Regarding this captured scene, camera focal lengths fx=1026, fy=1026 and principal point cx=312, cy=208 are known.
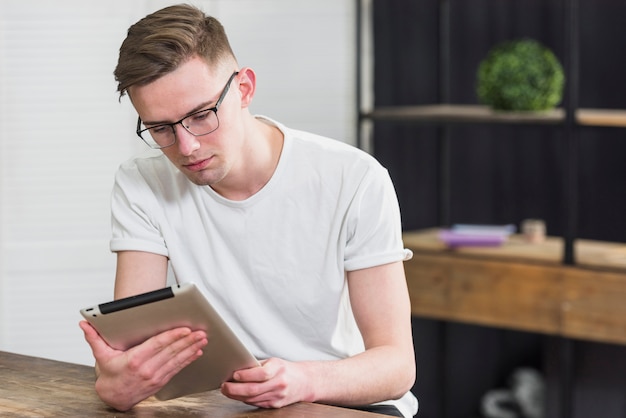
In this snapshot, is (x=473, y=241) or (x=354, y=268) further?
(x=473, y=241)

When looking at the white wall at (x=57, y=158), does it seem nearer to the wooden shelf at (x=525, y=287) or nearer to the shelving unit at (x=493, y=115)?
the shelving unit at (x=493, y=115)

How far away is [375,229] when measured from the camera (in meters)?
1.96

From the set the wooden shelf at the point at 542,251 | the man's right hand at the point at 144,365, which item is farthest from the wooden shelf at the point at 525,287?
the man's right hand at the point at 144,365

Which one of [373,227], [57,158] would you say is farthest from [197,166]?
[57,158]

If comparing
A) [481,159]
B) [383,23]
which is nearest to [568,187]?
[481,159]

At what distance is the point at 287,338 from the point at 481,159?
2.35 m

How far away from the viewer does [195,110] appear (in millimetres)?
1837

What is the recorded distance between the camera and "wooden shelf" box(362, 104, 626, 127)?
3.43 metres

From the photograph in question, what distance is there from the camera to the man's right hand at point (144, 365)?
162 cm

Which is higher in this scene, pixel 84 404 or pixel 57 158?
pixel 57 158

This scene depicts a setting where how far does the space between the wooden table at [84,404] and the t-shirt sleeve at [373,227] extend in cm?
38

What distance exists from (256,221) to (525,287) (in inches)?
70.2

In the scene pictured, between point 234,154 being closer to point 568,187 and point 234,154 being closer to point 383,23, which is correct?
point 568,187

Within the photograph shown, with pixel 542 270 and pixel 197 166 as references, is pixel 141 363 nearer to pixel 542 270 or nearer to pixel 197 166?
pixel 197 166
